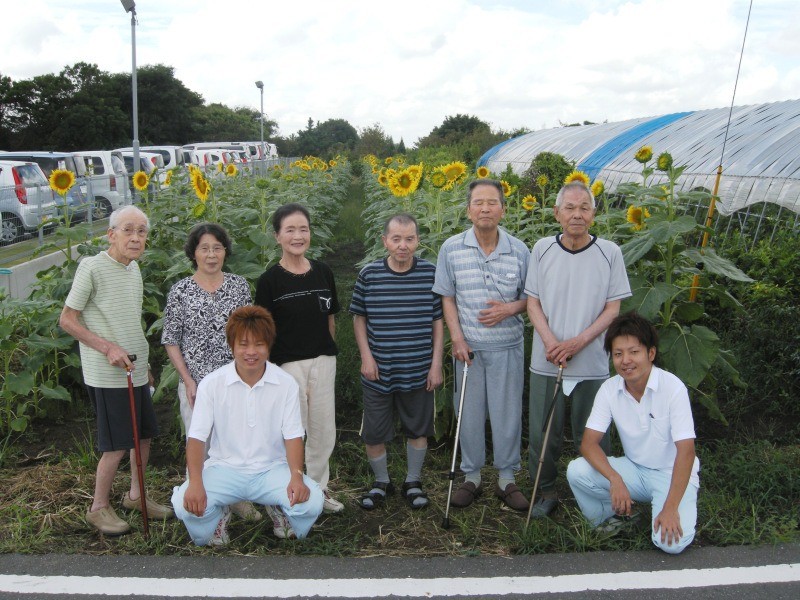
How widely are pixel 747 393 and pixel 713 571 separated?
2.22 metres

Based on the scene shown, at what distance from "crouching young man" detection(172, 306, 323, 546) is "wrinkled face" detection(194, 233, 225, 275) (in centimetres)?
38

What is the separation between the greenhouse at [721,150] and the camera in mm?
8414

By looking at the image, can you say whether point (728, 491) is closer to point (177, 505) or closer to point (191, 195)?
point (177, 505)

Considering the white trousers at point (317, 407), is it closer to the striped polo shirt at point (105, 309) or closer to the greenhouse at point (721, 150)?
the striped polo shirt at point (105, 309)

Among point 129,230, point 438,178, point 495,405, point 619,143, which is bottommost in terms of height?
point 495,405

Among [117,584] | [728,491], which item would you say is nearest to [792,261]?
[728,491]

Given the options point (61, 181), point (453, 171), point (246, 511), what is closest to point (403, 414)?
point (246, 511)

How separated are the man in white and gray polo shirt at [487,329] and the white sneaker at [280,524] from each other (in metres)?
0.83

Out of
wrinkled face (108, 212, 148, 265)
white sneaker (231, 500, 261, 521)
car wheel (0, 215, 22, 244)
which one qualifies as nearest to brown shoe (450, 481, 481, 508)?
white sneaker (231, 500, 261, 521)

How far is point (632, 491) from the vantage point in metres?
3.51

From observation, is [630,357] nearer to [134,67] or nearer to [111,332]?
[111,332]

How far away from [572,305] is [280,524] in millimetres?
1679

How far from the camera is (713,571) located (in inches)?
125

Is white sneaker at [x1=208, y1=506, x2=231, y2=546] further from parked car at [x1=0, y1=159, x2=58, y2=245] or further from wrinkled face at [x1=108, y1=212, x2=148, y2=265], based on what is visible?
parked car at [x1=0, y1=159, x2=58, y2=245]
